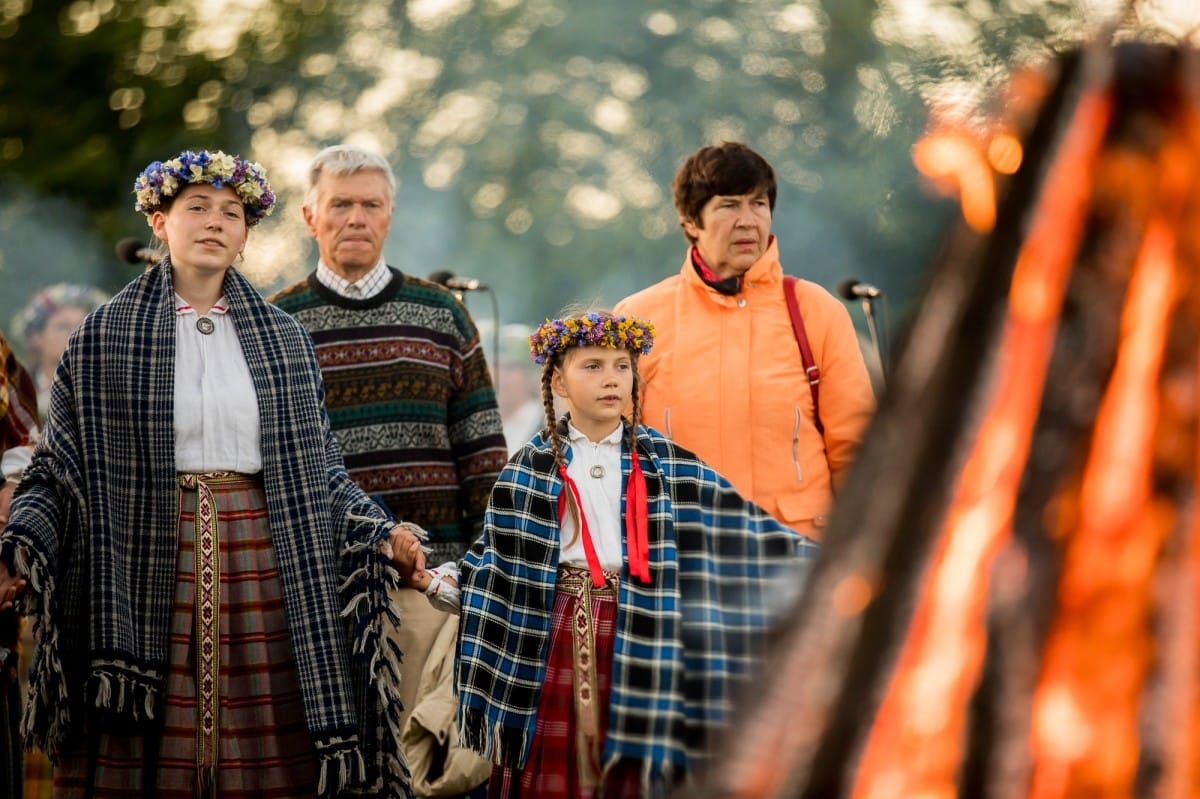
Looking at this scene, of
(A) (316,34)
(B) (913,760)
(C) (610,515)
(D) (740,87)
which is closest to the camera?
(B) (913,760)

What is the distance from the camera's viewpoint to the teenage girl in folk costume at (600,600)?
454 centimetres

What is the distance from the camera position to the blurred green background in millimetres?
17438

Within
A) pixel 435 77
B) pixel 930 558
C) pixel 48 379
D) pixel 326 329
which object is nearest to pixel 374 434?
pixel 326 329

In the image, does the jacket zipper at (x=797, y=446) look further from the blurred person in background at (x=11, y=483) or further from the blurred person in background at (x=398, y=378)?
the blurred person in background at (x=11, y=483)

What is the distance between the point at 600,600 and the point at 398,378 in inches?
50.6

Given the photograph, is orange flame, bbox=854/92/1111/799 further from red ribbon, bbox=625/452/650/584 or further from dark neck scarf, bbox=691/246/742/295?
dark neck scarf, bbox=691/246/742/295

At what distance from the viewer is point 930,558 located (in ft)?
6.95

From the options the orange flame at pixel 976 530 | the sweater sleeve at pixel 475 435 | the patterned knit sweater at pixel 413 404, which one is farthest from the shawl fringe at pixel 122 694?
the orange flame at pixel 976 530

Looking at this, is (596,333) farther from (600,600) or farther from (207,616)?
(207,616)

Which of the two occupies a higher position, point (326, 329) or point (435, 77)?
point (435, 77)

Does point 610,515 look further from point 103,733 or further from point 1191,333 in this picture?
point 1191,333

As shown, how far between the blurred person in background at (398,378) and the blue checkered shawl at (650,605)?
0.75 meters

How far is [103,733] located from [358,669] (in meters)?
0.72

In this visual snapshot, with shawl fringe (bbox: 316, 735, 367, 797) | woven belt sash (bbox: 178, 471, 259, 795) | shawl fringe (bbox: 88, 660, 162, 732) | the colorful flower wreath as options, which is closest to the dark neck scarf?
the colorful flower wreath
